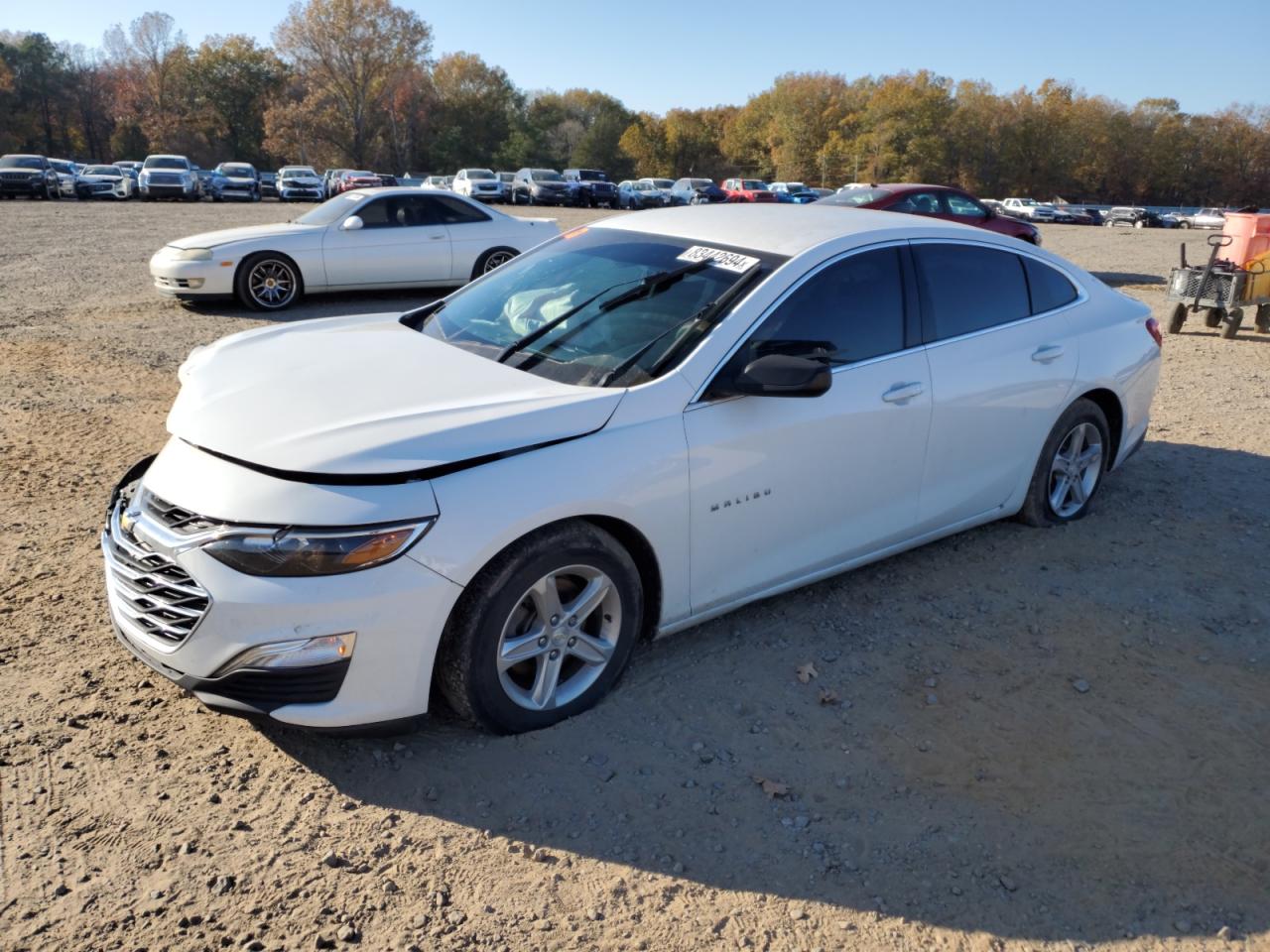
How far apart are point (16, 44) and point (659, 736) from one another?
103 metres

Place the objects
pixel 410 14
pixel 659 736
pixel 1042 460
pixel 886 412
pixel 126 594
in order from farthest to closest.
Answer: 1. pixel 410 14
2. pixel 1042 460
3. pixel 886 412
4. pixel 659 736
5. pixel 126 594

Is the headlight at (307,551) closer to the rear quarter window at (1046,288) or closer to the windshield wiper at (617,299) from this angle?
the windshield wiper at (617,299)

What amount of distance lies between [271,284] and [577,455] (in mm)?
9248

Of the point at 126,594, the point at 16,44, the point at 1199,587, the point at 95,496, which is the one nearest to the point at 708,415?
the point at 126,594

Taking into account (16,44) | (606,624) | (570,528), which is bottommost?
(606,624)

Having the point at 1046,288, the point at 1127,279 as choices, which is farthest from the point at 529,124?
the point at 1046,288

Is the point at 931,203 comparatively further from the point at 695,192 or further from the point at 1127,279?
the point at 695,192

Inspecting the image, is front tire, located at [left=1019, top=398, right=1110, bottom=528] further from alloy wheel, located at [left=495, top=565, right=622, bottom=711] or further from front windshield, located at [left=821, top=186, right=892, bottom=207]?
front windshield, located at [left=821, top=186, right=892, bottom=207]

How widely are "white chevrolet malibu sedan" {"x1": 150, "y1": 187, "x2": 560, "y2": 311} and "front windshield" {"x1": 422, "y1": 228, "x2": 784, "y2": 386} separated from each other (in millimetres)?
7427

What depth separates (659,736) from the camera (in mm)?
3295

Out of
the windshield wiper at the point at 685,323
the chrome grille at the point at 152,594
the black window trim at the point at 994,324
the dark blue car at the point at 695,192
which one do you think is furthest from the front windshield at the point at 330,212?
the dark blue car at the point at 695,192

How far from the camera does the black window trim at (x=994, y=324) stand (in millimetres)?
4223

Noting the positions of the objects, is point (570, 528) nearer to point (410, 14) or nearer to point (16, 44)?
point (410, 14)

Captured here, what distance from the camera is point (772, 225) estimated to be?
4.21 m
